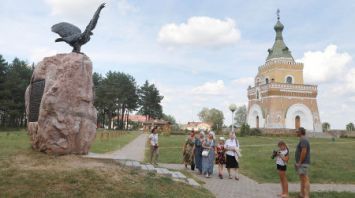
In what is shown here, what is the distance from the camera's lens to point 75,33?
11.2 metres

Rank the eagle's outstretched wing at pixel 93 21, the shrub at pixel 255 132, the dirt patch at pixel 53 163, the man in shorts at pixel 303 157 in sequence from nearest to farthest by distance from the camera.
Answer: the man in shorts at pixel 303 157, the dirt patch at pixel 53 163, the eagle's outstretched wing at pixel 93 21, the shrub at pixel 255 132

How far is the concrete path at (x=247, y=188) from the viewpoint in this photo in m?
9.58

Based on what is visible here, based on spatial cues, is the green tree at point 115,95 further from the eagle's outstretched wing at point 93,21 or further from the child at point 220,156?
the eagle's outstretched wing at point 93,21

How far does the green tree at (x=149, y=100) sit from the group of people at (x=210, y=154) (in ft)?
199

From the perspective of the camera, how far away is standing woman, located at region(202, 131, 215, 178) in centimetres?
1277

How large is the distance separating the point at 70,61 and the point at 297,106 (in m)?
47.8

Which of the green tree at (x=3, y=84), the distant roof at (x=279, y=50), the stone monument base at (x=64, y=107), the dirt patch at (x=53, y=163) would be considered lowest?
the dirt patch at (x=53, y=163)

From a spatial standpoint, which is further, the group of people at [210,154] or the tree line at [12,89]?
the tree line at [12,89]

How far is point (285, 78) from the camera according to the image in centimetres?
5475

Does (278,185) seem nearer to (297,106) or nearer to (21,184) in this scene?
(21,184)

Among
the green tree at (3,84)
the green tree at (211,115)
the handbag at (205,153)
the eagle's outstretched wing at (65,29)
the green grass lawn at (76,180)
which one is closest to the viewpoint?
the green grass lawn at (76,180)

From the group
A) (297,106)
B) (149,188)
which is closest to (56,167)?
(149,188)

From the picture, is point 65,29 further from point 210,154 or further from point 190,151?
point 190,151

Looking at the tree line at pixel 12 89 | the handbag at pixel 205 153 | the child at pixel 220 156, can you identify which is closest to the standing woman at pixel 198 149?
the child at pixel 220 156
